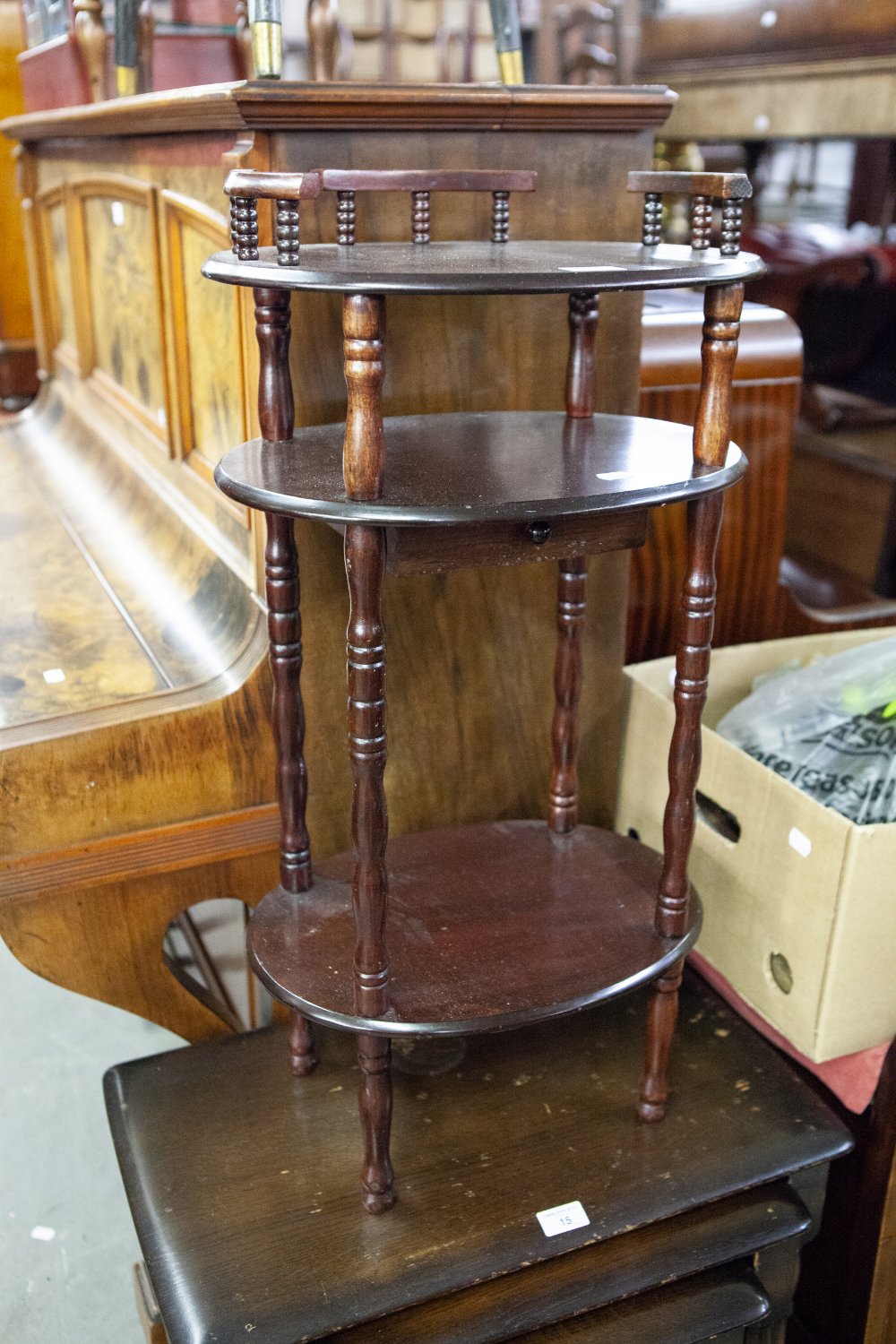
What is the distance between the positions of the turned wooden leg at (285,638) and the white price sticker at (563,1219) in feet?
1.25

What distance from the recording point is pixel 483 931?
57.5 inches

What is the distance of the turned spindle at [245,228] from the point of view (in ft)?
3.84

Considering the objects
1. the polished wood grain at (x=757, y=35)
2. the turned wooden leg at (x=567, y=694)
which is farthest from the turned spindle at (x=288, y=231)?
the polished wood grain at (x=757, y=35)

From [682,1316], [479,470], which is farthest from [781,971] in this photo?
[479,470]

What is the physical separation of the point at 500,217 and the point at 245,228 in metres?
0.38

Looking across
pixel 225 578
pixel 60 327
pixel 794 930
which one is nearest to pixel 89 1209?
pixel 225 578

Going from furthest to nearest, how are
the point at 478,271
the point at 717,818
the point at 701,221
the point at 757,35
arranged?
the point at 757,35 < the point at 717,818 < the point at 701,221 < the point at 478,271

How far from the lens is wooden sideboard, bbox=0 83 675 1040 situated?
148 cm

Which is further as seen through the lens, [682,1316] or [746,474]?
[746,474]

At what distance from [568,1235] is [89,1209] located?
3.47 ft

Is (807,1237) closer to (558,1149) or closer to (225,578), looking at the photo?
(558,1149)

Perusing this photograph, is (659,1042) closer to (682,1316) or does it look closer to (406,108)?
(682,1316)

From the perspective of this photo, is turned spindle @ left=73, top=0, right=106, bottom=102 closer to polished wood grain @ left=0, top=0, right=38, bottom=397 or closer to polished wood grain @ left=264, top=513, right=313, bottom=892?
polished wood grain @ left=0, top=0, right=38, bottom=397

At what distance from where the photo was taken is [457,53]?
4.83 meters
